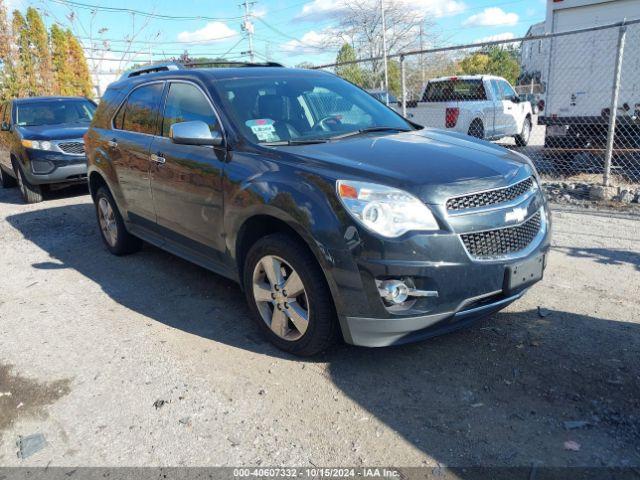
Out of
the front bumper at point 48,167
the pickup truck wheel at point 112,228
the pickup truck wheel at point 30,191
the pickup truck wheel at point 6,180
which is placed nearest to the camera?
the pickup truck wheel at point 112,228

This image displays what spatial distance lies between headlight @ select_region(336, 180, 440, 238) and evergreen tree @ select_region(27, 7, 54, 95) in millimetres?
21431

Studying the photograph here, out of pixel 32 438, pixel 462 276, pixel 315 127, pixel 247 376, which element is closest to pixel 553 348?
pixel 462 276

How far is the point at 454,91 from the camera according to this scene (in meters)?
13.2

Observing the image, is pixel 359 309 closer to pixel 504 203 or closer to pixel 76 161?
pixel 504 203

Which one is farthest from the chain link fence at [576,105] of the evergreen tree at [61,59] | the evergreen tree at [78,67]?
the evergreen tree at [78,67]

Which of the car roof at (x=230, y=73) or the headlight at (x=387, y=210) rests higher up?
the car roof at (x=230, y=73)

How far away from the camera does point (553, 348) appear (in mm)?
3455

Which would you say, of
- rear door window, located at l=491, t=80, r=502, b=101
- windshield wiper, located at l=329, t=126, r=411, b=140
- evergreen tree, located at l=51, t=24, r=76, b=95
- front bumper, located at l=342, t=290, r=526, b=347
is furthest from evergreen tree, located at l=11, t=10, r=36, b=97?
front bumper, located at l=342, t=290, r=526, b=347

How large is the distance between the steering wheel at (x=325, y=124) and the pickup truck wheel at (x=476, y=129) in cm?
882

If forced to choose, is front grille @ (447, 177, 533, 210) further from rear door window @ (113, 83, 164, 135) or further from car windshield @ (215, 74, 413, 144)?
rear door window @ (113, 83, 164, 135)

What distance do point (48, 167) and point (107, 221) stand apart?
3914 mm

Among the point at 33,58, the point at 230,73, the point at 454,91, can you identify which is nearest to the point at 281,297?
the point at 230,73

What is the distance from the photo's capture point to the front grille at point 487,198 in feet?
9.75

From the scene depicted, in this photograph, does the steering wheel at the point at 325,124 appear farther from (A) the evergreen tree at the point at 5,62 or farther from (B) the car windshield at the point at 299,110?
(A) the evergreen tree at the point at 5,62
